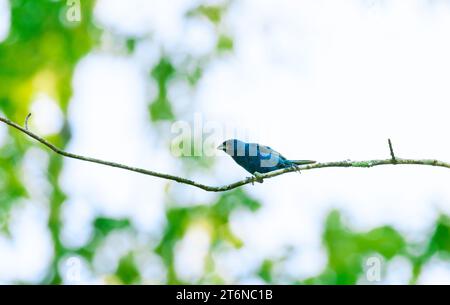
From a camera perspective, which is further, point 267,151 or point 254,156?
point 254,156

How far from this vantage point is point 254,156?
7238mm

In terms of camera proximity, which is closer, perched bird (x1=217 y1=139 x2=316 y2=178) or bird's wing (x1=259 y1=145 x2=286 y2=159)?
perched bird (x1=217 y1=139 x2=316 y2=178)

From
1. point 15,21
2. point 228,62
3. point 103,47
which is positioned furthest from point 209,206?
point 15,21

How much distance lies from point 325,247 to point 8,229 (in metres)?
6.43

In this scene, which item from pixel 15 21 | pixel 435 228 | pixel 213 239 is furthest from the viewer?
pixel 15 21

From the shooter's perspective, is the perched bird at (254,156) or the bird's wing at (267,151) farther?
the bird's wing at (267,151)

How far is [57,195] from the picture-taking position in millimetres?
14695

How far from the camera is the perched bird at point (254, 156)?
6926 millimetres

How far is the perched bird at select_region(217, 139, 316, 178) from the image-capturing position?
6.93 meters

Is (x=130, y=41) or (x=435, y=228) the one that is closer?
(x=435, y=228)
